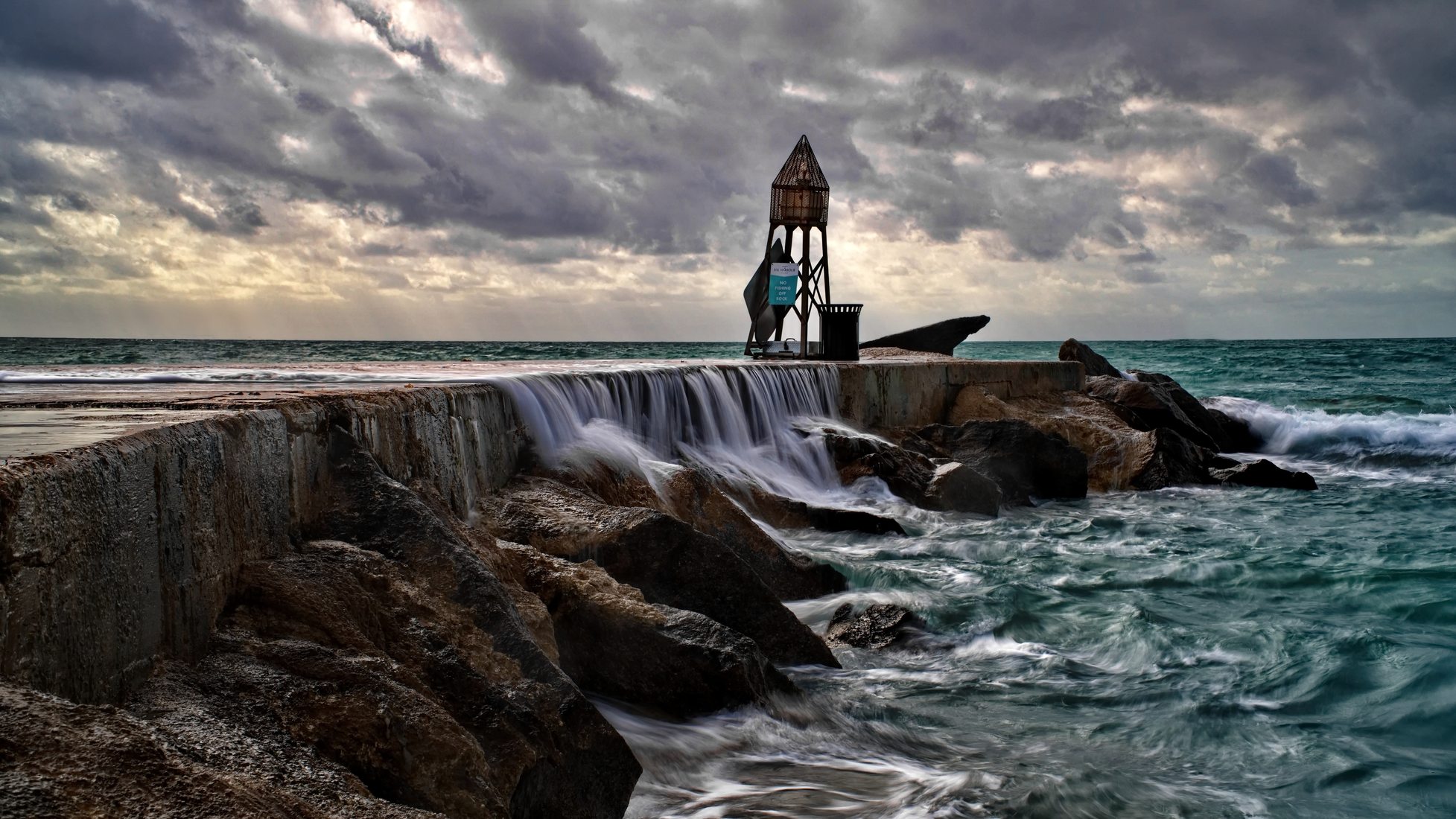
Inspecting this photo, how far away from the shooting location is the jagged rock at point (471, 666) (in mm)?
2699

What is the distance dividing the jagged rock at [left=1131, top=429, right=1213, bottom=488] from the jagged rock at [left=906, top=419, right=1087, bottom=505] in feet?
3.18

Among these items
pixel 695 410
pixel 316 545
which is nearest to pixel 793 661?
pixel 316 545

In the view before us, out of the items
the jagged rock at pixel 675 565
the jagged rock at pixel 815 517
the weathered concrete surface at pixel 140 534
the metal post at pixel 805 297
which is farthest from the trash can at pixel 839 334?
the weathered concrete surface at pixel 140 534

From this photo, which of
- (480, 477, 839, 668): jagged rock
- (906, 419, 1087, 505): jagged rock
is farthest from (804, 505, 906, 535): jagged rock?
(480, 477, 839, 668): jagged rock

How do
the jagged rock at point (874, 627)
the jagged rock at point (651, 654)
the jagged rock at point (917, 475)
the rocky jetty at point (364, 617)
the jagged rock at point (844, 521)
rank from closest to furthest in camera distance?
the rocky jetty at point (364, 617)
the jagged rock at point (651, 654)
the jagged rock at point (874, 627)
the jagged rock at point (844, 521)
the jagged rock at point (917, 475)

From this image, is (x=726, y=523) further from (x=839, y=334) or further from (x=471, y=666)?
(x=839, y=334)

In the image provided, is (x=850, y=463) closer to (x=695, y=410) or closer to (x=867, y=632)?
(x=695, y=410)

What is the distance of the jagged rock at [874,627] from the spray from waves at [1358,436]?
40.0 feet

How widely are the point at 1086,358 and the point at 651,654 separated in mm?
14982

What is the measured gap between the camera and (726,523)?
6.08 metres

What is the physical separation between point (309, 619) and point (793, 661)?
2.52 meters

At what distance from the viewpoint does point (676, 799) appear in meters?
3.47

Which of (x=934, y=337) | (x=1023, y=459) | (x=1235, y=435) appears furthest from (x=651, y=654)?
(x=934, y=337)

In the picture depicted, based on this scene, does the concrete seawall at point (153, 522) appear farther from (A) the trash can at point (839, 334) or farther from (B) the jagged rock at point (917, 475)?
(A) the trash can at point (839, 334)
